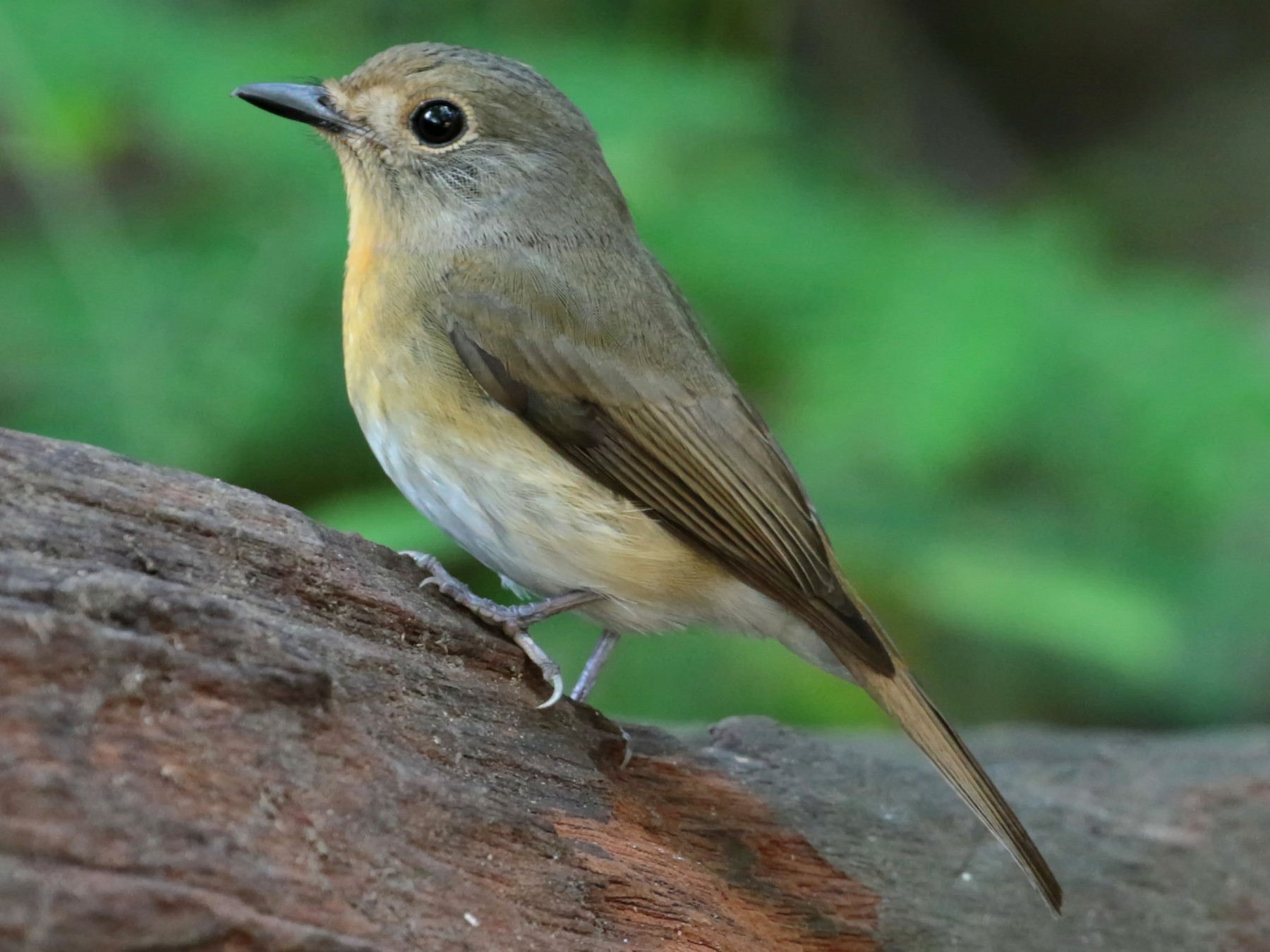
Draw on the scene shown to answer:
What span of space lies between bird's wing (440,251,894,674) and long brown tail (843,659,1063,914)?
2.5 inches

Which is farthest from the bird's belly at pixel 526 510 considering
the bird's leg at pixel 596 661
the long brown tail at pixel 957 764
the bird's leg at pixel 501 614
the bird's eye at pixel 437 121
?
the bird's eye at pixel 437 121

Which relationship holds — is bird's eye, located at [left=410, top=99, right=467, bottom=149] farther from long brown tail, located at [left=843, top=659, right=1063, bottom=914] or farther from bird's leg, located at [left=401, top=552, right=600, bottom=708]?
A: long brown tail, located at [left=843, top=659, right=1063, bottom=914]

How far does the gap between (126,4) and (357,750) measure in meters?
3.12

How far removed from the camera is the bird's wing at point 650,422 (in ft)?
11.0

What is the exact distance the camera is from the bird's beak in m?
3.73

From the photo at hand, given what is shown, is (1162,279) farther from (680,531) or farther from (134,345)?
(134,345)

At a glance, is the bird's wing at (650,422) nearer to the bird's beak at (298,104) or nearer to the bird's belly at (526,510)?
the bird's belly at (526,510)

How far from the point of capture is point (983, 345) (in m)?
4.67

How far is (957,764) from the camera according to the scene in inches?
134

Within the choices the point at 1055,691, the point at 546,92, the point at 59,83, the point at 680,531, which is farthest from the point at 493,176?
the point at 1055,691

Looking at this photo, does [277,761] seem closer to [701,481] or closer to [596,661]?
[701,481]

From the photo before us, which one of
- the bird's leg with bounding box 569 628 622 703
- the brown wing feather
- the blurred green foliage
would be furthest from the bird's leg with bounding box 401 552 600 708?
the blurred green foliage

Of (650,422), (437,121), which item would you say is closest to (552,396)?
(650,422)

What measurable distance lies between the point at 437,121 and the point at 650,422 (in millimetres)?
1023
